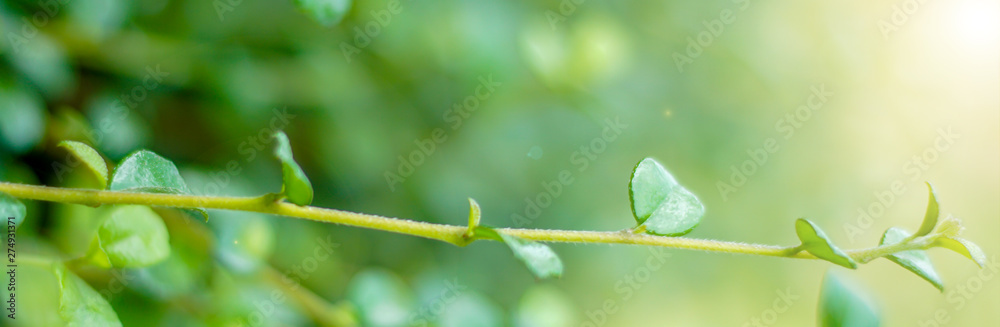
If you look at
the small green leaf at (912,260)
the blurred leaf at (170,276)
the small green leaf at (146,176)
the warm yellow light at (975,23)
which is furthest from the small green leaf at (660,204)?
the warm yellow light at (975,23)

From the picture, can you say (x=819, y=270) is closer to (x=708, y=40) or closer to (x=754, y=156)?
(x=754, y=156)

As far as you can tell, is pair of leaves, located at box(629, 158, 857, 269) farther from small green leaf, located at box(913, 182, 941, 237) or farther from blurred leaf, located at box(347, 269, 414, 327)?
blurred leaf, located at box(347, 269, 414, 327)

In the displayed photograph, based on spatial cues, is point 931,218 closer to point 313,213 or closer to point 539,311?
point 313,213

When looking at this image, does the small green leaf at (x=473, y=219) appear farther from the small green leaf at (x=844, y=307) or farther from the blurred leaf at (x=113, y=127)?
the blurred leaf at (x=113, y=127)

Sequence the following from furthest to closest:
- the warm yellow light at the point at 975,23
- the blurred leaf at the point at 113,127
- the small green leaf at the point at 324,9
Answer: the warm yellow light at the point at 975,23, the blurred leaf at the point at 113,127, the small green leaf at the point at 324,9

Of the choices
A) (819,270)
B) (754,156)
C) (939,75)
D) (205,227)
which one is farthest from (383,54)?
(939,75)

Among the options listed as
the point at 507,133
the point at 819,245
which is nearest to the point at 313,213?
the point at 819,245

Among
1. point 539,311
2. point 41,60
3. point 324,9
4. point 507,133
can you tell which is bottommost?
point 539,311
